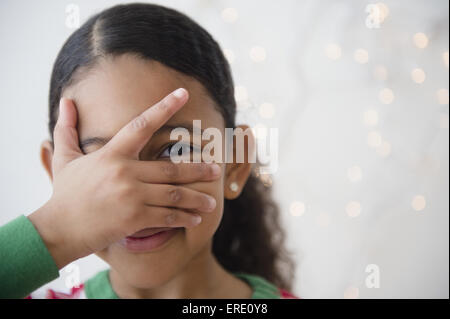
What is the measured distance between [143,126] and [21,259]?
24 centimetres

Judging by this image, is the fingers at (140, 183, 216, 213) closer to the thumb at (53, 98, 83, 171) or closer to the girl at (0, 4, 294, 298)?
the girl at (0, 4, 294, 298)

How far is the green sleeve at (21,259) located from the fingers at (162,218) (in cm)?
13

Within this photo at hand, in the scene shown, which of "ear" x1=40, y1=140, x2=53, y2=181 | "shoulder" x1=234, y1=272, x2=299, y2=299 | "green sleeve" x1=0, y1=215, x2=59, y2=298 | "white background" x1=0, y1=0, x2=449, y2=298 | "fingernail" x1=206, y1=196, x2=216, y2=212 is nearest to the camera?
"green sleeve" x1=0, y1=215, x2=59, y2=298

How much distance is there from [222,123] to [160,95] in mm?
156

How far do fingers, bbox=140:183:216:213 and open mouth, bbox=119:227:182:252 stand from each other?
8 centimetres

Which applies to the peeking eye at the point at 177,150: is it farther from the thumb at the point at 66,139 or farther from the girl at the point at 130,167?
the thumb at the point at 66,139

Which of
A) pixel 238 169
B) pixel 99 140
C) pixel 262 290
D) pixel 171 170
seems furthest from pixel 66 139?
pixel 262 290

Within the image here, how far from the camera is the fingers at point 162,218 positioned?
58 cm

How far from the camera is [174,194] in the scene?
595mm

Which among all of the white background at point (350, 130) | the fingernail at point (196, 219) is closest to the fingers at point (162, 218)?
the fingernail at point (196, 219)


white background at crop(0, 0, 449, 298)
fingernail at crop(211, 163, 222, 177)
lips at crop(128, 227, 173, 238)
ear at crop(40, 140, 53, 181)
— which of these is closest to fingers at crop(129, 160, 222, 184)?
fingernail at crop(211, 163, 222, 177)

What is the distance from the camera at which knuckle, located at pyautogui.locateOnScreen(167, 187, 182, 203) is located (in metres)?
0.59
